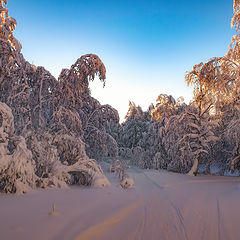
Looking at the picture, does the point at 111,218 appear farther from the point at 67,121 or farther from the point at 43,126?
the point at 43,126

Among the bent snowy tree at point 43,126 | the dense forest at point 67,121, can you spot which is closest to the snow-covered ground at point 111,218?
the bent snowy tree at point 43,126

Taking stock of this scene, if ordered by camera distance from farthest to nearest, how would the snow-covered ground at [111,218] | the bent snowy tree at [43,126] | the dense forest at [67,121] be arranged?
1. the dense forest at [67,121]
2. the bent snowy tree at [43,126]
3. the snow-covered ground at [111,218]

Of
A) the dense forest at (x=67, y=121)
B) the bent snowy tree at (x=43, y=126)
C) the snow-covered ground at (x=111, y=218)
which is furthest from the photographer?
the dense forest at (x=67, y=121)

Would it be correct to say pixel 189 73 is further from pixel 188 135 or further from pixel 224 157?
pixel 224 157

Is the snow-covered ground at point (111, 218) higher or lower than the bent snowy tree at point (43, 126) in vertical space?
lower

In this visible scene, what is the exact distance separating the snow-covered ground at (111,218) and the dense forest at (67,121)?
139cm

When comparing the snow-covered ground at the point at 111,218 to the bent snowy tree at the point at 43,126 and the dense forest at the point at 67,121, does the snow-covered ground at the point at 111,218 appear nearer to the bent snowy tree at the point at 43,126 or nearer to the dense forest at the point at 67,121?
the bent snowy tree at the point at 43,126

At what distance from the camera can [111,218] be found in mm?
3924

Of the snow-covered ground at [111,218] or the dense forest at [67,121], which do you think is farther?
the dense forest at [67,121]

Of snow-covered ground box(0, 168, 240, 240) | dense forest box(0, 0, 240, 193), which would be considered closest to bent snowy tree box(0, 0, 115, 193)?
dense forest box(0, 0, 240, 193)

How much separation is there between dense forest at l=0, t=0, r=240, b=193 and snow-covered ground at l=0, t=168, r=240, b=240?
1393 millimetres

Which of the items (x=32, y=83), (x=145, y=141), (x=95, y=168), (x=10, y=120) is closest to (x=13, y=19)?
(x=32, y=83)

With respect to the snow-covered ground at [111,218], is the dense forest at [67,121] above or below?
above

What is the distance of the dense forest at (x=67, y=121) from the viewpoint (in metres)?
6.16
